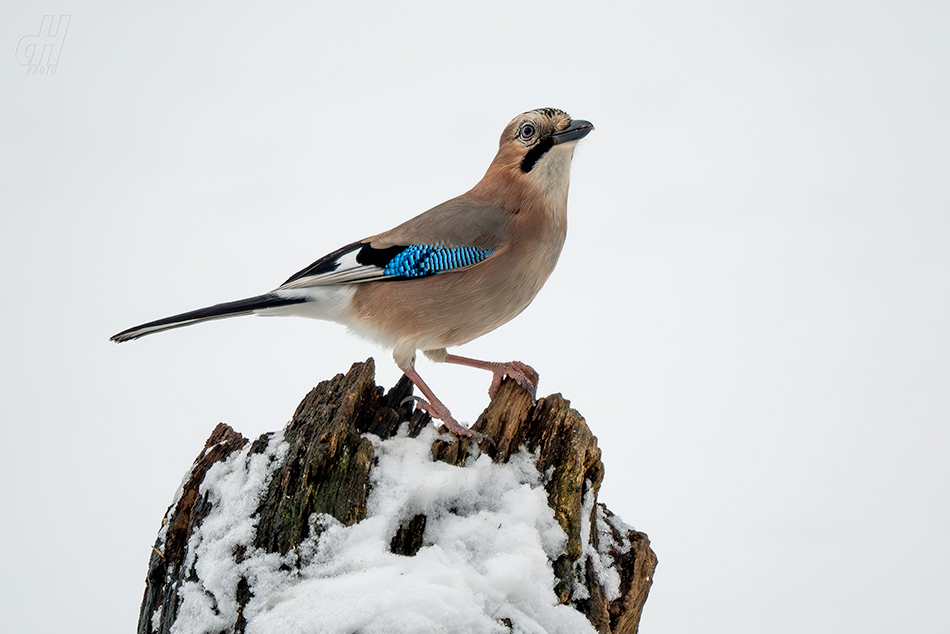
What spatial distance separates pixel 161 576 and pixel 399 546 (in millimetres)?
1235

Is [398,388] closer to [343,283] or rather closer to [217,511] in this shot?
[343,283]

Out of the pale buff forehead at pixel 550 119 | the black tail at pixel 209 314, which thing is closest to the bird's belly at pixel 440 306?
the black tail at pixel 209 314

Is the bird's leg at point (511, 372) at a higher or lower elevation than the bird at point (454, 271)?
lower

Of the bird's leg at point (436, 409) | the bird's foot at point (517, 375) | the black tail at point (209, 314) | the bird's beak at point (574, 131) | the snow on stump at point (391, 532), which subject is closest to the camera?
the snow on stump at point (391, 532)

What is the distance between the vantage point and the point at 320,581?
3.26m

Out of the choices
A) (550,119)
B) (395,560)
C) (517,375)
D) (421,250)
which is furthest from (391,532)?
(550,119)

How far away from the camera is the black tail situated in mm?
4371

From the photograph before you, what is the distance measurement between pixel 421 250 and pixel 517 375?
100cm

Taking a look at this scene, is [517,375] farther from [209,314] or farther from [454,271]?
[209,314]

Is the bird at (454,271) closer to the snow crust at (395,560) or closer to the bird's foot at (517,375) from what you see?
the bird's foot at (517,375)

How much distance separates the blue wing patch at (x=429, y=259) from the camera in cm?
466

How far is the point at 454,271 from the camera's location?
15.3 feet

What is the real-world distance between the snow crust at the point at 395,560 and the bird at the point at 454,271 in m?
0.73

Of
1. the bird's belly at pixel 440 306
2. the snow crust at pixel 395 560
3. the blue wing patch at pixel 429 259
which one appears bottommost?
the snow crust at pixel 395 560
